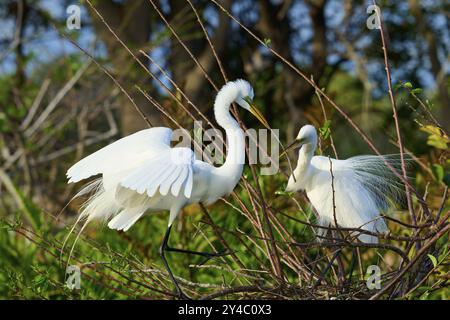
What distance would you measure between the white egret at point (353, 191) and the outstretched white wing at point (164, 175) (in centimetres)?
82

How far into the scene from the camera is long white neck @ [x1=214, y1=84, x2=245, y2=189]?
2035 millimetres

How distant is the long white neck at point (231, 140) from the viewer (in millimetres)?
2035

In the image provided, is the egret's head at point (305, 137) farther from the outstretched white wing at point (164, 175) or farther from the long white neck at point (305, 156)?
the outstretched white wing at point (164, 175)

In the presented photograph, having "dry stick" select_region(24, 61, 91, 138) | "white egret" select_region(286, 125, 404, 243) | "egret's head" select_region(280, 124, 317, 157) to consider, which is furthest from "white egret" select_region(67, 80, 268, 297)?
"dry stick" select_region(24, 61, 91, 138)

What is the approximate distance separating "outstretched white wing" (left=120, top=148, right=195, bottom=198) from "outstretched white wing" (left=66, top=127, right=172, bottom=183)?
96 mm

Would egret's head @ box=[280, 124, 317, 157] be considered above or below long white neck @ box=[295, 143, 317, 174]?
above

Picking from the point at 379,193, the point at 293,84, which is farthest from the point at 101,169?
the point at 293,84

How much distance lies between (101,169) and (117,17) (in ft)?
16.2

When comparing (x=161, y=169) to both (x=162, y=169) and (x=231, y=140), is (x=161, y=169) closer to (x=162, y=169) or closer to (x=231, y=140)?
(x=162, y=169)

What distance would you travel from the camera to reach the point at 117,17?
676 centimetres

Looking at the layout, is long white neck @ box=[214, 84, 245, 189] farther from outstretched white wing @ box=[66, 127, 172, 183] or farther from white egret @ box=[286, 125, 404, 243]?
white egret @ box=[286, 125, 404, 243]

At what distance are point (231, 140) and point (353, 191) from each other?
963 mm

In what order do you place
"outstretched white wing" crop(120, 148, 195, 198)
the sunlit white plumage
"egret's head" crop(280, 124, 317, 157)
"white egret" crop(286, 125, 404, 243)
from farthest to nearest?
"white egret" crop(286, 125, 404, 243) < "egret's head" crop(280, 124, 317, 157) < the sunlit white plumage < "outstretched white wing" crop(120, 148, 195, 198)

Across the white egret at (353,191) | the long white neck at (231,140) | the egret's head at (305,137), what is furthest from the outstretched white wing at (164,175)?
the white egret at (353,191)
